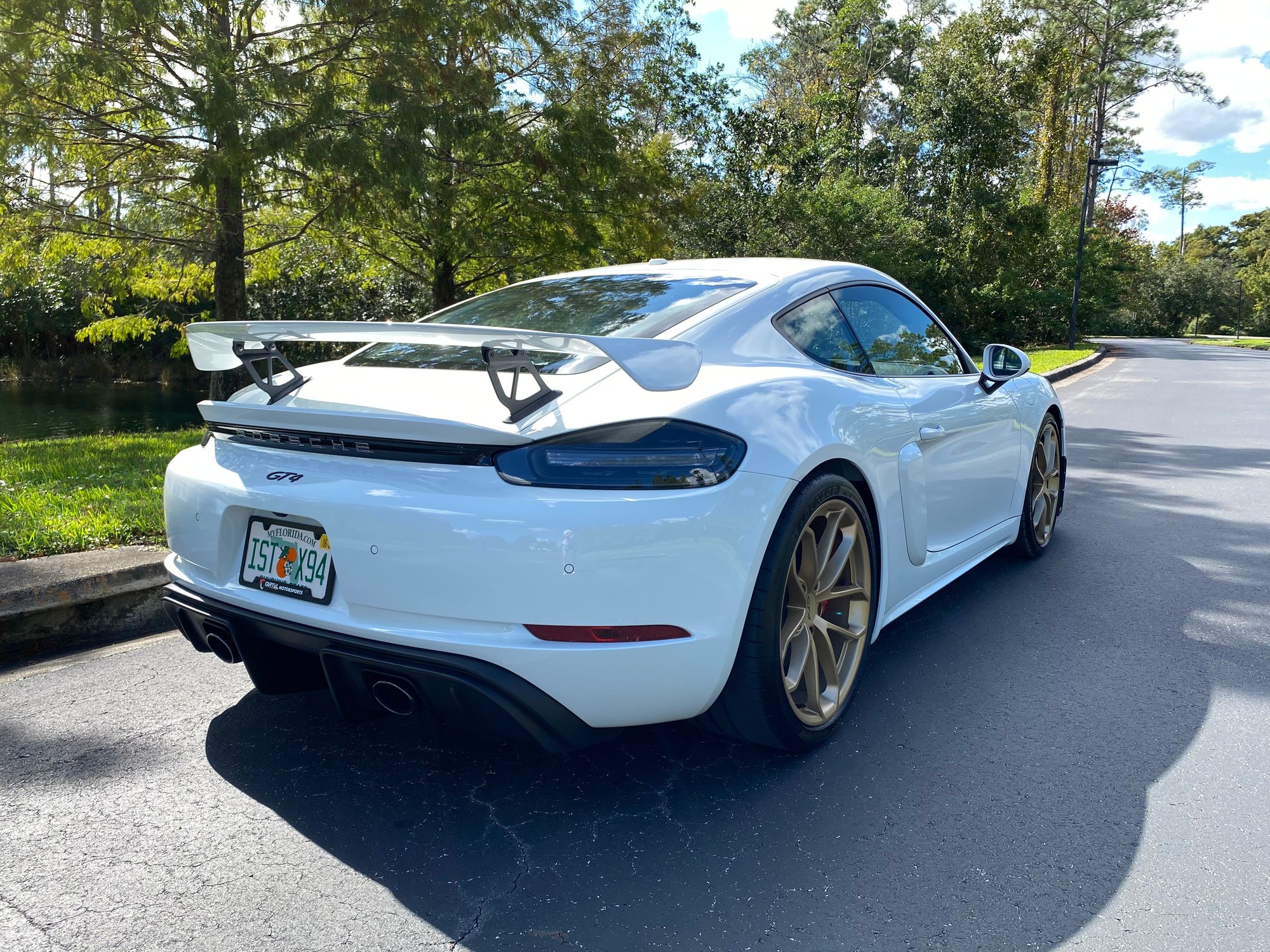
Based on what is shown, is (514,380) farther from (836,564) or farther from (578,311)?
(836,564)

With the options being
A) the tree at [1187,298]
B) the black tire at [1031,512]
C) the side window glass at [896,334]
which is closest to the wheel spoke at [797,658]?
the side window glass at [896,334]

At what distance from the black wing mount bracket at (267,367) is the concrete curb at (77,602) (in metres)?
1.75

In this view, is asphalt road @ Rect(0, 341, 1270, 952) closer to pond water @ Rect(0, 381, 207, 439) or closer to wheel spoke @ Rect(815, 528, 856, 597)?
wheel spoke @ Rect(815, 528, 856, 597)

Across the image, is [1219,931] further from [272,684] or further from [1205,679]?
[272,684]

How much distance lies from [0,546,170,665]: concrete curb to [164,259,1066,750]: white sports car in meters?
1.39

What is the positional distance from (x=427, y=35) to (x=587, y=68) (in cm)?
325

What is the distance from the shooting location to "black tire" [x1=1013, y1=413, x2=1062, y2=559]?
4.77 m

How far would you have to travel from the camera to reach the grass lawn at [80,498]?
4.80m

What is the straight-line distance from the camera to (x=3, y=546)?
463 centimetres

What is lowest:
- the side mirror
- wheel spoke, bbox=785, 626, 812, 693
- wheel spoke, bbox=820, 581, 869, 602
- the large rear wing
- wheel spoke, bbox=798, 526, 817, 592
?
wheel spoke, bbox=785, 626, 812, 693

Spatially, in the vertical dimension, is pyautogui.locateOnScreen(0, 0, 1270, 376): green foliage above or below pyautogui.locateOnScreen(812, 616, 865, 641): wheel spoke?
above

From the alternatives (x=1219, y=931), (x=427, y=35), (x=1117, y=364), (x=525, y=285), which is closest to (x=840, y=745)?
(x=1219, y=931)

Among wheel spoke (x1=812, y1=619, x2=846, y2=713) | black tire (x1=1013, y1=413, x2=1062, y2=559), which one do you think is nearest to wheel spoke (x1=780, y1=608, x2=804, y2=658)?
wheel spoke (x1=812, y1=619, x2=846, y2=713)

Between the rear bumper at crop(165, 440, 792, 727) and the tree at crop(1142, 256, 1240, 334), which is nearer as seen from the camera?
the rear bumper at crop(165, 440, 792, 727)
